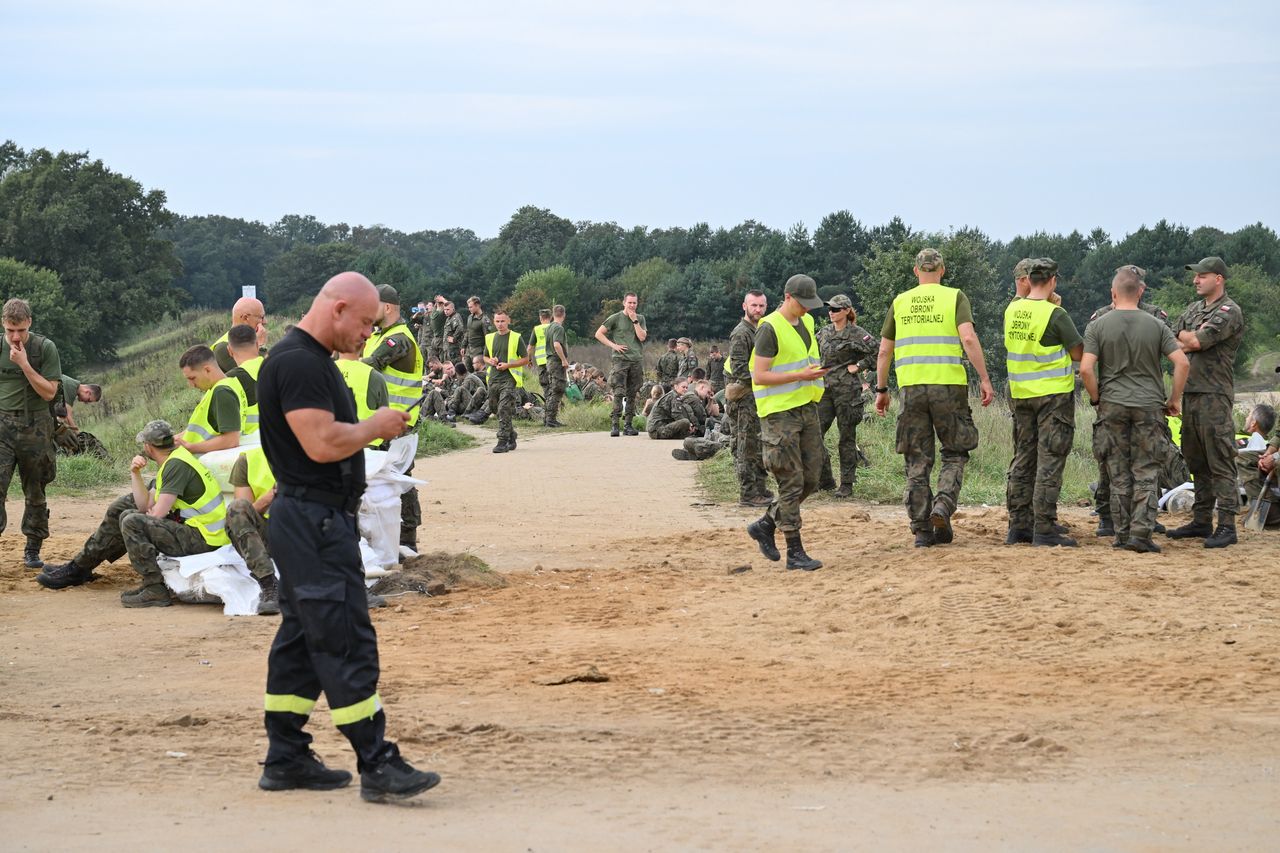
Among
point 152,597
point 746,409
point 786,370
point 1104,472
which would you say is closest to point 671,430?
point 746,409

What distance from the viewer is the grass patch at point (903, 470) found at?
661 inches

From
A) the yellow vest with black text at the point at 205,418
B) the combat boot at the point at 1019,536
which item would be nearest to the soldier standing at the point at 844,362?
the combat boot at the point at 1019,536

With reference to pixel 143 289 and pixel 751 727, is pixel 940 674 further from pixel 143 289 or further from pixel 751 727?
pixel 143 289

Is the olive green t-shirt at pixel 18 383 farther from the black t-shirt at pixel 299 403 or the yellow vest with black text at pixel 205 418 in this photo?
the black t-shirt at pixel 299 403

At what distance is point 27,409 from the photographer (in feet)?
39.8

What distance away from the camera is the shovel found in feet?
41.3

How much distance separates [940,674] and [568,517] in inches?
311

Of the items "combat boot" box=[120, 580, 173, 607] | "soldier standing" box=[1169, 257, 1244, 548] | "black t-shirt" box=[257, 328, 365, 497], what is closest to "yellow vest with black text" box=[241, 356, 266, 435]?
"combat boot" box=[120, 580, 173, 607]


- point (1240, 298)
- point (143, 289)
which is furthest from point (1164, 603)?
point (143, 289)

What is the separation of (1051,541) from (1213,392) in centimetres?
179

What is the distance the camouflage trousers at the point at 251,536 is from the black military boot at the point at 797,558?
12.9 ft

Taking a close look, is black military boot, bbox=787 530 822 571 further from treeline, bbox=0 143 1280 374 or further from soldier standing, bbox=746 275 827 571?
treeline, bbox=0 143 1280 374

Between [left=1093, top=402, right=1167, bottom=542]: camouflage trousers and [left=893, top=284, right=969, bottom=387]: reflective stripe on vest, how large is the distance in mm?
1229

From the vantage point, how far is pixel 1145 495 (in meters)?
11.3
